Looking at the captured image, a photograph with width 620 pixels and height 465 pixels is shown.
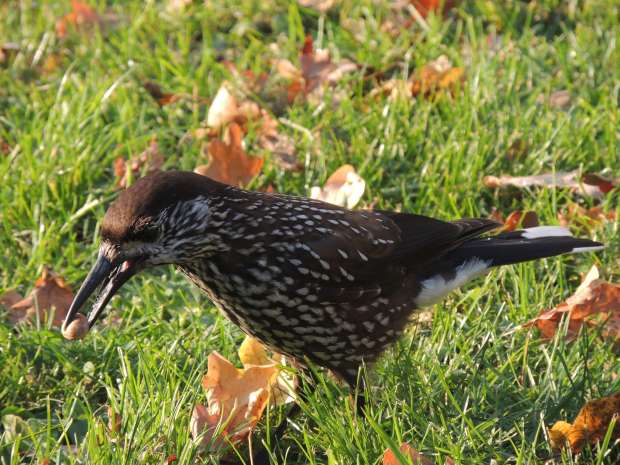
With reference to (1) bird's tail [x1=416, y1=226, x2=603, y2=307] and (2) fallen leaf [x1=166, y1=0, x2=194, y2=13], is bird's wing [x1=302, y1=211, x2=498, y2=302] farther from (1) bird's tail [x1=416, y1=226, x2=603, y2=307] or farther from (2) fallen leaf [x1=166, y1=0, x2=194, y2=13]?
(2) fallen leaf [x1=166, y1=0, x2=194, y2=13]

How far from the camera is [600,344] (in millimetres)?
4160

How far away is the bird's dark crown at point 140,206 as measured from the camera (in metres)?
3.64

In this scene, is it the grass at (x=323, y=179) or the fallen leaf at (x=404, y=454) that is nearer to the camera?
the fallen leaf at (x=404, y=454)

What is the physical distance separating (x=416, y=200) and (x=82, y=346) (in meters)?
1.73

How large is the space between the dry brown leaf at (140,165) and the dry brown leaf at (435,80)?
139cm

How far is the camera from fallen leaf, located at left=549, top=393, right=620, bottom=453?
3564mm

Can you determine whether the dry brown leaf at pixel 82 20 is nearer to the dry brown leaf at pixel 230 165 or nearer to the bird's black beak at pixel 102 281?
the dry brown leaf at pixel 230 165

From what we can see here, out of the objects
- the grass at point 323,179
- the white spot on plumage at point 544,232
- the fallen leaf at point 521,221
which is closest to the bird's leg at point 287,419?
the grass at point 323,179

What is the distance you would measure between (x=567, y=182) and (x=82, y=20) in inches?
124

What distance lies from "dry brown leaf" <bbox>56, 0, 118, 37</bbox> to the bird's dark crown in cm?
309

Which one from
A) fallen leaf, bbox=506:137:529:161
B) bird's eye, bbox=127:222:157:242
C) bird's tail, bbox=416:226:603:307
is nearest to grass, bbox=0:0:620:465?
fallen leaf, bbox=506:137:529:161

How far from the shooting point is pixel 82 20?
21.7ft

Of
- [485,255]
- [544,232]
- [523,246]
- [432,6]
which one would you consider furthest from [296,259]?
[432,6]

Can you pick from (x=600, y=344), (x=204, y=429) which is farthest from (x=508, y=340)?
(x=204, y=429)
